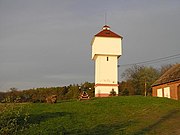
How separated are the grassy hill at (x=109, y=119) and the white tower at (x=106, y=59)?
1372cm

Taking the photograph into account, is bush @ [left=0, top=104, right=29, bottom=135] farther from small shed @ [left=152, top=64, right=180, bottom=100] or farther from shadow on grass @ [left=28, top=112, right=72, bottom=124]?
small shed @ [left=152, top=64, right=180, bottom=100]

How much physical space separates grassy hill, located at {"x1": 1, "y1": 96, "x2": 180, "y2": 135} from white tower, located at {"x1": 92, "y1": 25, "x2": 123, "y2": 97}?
45.0 ft

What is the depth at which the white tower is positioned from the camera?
41.4m

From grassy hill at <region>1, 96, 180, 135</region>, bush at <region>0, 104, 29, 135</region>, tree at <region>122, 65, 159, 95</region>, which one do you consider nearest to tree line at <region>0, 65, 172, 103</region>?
tree at <region>122, 65, 159, 95</region>

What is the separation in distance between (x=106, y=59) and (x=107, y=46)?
195cm

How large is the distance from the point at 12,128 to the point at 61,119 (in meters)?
11.1

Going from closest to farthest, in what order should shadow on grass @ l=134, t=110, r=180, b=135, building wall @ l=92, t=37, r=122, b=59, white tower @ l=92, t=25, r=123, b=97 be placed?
shadow on grass @ l=134, t=110, r=180, b=135 → white tower @ l=92, t=25, r=123, b=97 → building wall @ l=92, t=37, r=122, b=59

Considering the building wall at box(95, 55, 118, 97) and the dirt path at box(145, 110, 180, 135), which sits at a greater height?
the building wall at box(95, 55, 118, 97)

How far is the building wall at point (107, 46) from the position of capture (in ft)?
142

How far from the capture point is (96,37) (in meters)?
43.7

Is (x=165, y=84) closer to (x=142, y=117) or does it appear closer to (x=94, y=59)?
(x=94, y=59)

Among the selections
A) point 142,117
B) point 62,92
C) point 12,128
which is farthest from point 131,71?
point 12,128

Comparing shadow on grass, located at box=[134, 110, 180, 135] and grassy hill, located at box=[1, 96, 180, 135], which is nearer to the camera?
shadow on grass, located at box=[134, 110, 180, 135]

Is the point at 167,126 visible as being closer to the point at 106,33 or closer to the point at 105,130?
the point at 105,130
